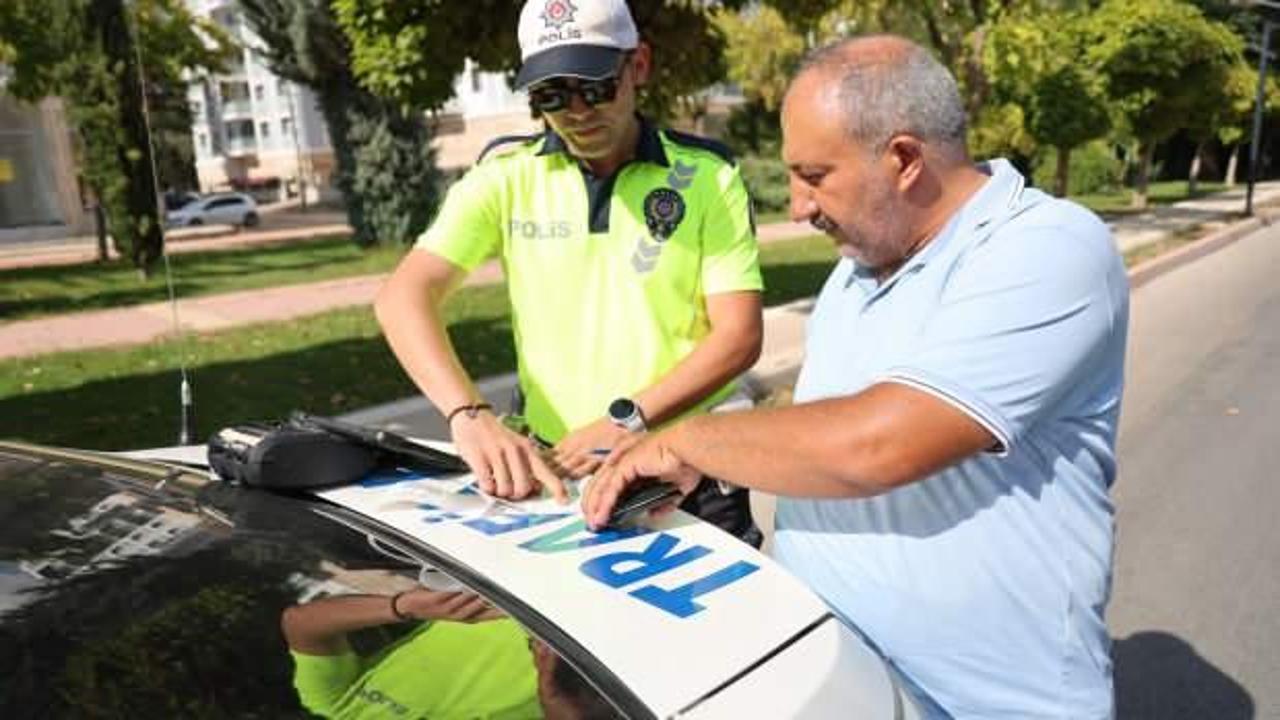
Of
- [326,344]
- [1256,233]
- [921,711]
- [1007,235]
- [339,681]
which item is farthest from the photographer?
[1256,233]

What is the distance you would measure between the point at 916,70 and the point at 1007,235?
0.24 metres

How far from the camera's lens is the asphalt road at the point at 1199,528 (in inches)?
119

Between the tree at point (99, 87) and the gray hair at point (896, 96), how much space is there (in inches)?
597

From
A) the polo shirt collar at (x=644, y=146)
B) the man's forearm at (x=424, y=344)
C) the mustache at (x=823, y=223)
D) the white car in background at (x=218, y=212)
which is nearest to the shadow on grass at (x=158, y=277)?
the man's forearm at (x=424, y=344)

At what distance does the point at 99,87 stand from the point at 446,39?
12736 millimetres

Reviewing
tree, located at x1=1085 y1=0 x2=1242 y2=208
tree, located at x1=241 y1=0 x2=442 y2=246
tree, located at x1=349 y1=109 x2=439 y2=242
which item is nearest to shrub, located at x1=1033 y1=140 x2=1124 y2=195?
tree, located at x1=1085 y1=0 x2=1242 y2=208

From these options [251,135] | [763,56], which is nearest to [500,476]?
[763,56]

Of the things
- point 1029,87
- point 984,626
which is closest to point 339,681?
point 984,626

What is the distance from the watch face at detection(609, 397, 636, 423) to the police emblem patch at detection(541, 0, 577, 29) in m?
0.70

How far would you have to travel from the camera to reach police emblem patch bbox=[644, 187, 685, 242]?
6.56 ft

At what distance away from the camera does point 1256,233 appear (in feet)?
58.1

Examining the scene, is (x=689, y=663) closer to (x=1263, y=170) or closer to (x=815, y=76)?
(x=815, y=76)

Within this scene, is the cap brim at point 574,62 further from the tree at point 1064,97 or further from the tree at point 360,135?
the tree at point 360,135

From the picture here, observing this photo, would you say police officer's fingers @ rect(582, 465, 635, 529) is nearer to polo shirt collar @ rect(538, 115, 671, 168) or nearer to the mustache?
the mustache
